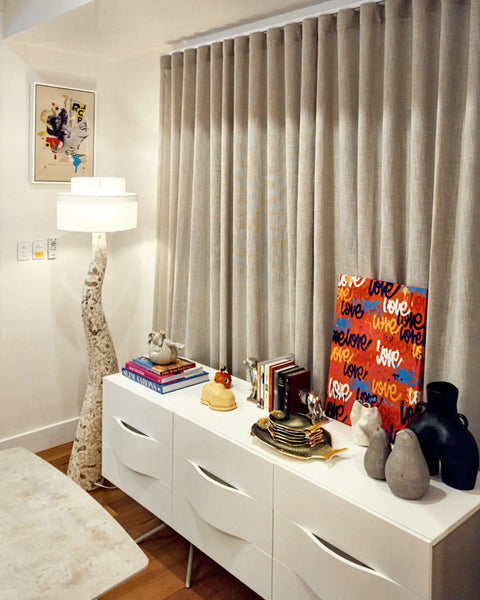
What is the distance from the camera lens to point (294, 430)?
75.6 inches

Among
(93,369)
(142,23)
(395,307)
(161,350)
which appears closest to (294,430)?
(395,307)

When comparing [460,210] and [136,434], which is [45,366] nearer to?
[136,434]

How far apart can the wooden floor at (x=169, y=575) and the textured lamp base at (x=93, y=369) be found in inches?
10.9

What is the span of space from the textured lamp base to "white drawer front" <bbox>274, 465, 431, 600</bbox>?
1297mm

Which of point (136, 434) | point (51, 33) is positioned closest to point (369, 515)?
point (136, 434)

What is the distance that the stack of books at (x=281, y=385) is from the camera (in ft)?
7.26

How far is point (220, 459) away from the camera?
6.81ft

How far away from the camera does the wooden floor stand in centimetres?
222

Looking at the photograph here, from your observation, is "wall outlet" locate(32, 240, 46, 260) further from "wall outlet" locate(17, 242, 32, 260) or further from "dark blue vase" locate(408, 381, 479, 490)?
"dark blue vase" locate(408, 381, 479, 490)

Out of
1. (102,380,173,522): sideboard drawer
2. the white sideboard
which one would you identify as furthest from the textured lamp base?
the white sideboard

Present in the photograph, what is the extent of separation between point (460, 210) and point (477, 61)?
1.45ft

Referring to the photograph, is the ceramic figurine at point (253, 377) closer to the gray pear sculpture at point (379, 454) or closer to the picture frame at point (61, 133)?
the gray pear sculpture at point (379, 454)

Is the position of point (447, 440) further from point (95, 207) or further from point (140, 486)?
point (95, 207)

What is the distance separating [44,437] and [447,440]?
7.84 feet
